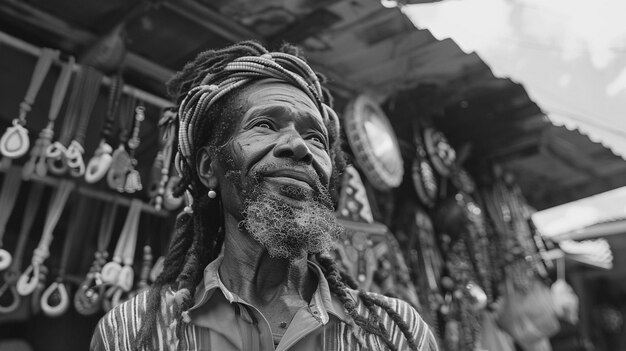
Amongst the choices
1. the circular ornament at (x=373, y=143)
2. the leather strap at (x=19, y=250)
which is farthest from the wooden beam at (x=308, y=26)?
the leather strap at (x=19, y=250)

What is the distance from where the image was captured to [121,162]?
2.81 meters

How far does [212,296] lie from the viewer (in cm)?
150

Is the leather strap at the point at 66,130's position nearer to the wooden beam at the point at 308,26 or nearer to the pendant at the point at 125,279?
the pendant at the point at 125,279

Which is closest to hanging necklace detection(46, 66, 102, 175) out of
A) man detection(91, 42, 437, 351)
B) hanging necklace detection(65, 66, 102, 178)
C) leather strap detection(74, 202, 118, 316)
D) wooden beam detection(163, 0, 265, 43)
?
hanging necklace detection(65, 66, 102, 178)

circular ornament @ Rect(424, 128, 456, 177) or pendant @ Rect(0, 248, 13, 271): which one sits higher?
circular ornament @ Rect(424, 128, 456, 177)

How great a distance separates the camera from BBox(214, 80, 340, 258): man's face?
58.4 inches

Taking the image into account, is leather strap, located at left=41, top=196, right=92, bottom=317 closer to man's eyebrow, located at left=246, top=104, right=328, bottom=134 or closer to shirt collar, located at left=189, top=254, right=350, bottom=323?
shirt collar, located at left=189, top=254, right=350, bottom=323

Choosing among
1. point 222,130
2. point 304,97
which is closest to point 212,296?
point 222,130

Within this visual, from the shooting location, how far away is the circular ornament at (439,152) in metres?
4.31

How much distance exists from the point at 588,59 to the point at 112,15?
313cm

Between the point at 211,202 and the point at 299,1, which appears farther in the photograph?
the point at 299,1

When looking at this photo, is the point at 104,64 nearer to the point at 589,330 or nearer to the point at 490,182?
the point at 490,182

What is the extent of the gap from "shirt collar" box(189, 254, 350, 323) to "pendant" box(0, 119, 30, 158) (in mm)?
1340

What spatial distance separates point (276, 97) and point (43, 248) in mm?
1547
